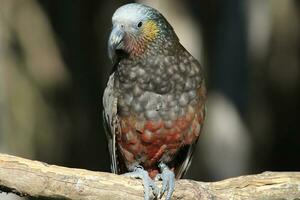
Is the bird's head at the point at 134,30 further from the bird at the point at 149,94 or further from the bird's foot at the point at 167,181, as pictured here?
the bird's foot at the point at 167,181

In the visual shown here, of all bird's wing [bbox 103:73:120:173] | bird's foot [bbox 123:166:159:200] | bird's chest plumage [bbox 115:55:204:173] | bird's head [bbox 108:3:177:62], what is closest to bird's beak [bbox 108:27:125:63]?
bird's head [bbox 108:3:177:62]

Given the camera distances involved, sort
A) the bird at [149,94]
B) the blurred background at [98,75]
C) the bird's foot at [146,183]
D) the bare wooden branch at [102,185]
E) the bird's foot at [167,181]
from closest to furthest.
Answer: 1. the bare wooden branch at [102,185]
2. the bird's foot at [146,183]
3. the bird's foot at [167,181]
4. the bird at [149,94]
5. the blurred background at [98,75]

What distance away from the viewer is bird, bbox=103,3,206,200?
6145 millimetres

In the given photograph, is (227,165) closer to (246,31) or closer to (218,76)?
(218,76)

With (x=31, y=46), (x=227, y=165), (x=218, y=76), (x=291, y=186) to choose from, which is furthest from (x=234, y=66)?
(x=291, y=186)

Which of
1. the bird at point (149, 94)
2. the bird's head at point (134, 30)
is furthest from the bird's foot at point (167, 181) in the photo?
the bird's head at point (134, 30)

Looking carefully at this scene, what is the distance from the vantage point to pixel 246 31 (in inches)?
386

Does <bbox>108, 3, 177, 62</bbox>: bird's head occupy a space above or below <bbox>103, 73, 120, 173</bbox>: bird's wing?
above

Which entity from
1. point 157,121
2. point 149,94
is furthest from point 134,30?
point 157,121

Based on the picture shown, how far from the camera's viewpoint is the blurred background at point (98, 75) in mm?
9617

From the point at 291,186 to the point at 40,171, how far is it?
1876mm

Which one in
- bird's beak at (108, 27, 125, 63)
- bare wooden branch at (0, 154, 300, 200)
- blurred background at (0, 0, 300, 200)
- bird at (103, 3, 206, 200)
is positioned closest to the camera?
bare wooden branch at (0, 154, 300, 200)

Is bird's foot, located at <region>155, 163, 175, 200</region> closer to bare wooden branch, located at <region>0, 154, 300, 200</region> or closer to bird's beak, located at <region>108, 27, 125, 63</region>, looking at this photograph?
bare wooden branch, located at <region>0, 154, 300, 200</region>

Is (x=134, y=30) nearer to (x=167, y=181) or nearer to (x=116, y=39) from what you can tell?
(x=116, y=39)
